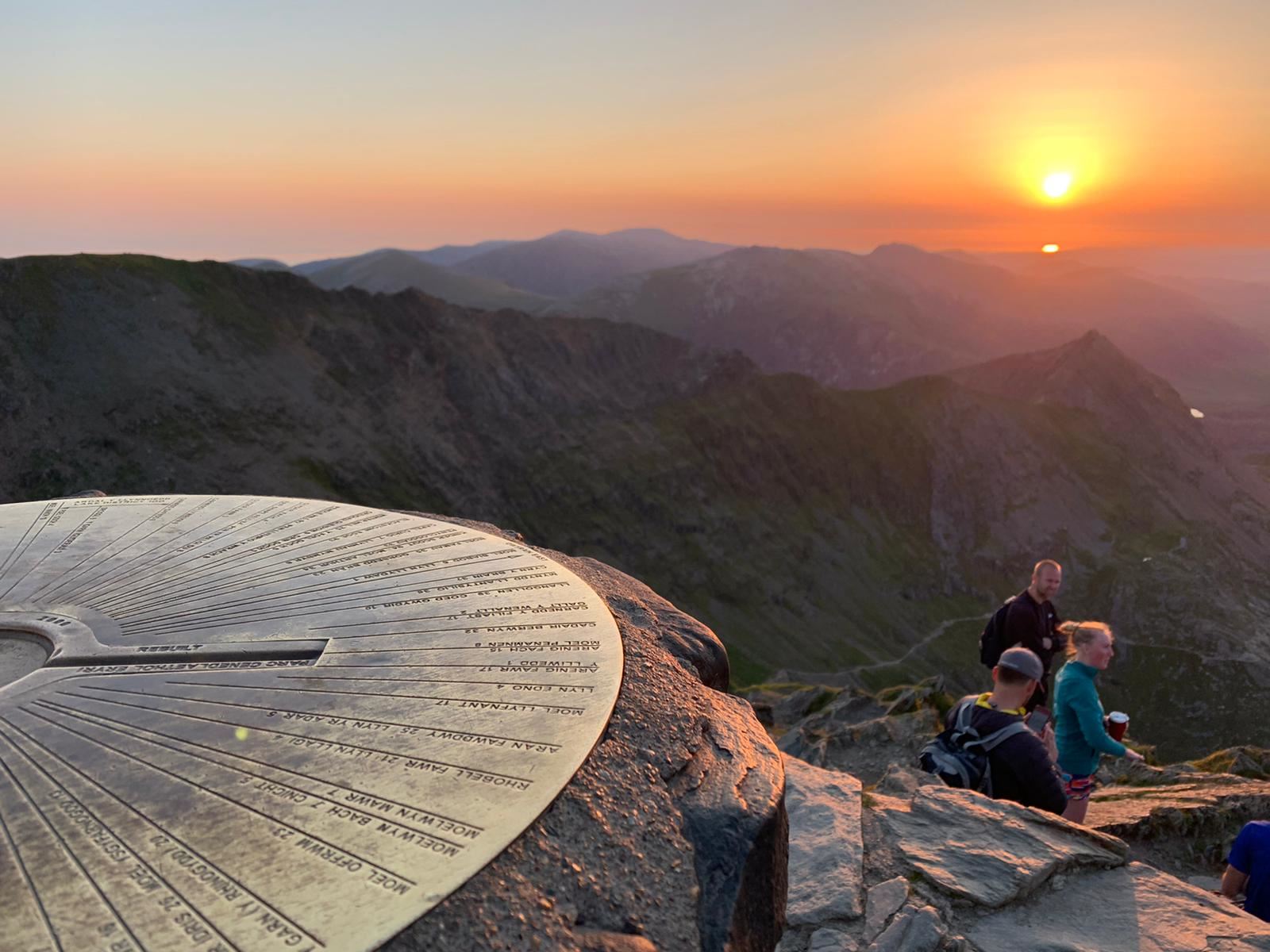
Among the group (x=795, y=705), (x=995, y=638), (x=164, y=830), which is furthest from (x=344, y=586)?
(x=795, y=705)

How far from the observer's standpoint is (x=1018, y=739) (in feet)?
17.1

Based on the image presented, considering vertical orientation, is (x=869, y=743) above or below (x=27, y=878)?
below

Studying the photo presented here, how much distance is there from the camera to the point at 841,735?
35.2 ft

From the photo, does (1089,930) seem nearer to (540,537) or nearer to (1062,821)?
(1062,821)

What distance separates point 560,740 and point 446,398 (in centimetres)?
5426

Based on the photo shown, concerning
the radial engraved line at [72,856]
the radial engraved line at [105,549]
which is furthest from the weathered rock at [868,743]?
the radial engraved line at [72,856]

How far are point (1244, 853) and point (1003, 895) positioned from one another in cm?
164

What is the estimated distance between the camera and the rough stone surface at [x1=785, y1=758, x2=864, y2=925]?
468 cm

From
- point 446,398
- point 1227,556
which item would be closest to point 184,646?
point 446,398

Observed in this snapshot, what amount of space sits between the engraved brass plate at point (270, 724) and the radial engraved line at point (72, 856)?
0.4 inches

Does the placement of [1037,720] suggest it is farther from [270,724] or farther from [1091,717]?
[270,724]

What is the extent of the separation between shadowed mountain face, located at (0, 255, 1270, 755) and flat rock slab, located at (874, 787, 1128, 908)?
3824 cm

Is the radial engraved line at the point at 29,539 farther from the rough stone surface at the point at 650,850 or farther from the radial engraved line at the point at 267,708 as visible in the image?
the rough stone surface at the point at 650,850

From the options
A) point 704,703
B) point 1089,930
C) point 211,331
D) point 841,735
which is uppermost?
point 211,331
